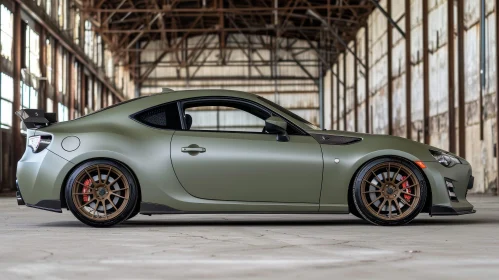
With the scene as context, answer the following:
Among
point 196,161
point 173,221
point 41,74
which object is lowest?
point 173,221

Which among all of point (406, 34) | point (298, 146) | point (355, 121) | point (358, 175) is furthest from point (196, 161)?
point (355, 121)

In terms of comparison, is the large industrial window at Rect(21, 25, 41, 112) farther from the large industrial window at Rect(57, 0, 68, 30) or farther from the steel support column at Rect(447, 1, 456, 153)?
the steel support column at Rect(447, 1, 456, 153)

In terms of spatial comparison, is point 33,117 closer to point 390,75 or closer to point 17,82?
point 17,82

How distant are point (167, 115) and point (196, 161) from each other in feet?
1.94

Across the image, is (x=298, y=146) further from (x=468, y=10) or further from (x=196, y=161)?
(x=468, y=10)

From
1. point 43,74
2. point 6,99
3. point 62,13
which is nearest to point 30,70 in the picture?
point 43,74

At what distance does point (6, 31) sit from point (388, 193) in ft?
A: 70.7

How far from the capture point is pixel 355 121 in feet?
143

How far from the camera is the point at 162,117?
879 cm

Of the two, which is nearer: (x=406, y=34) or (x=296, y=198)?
(x=296, y=198)

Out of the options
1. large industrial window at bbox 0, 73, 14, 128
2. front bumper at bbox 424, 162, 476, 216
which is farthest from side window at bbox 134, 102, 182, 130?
large industrial window at bbox 0, 73, 14, 128

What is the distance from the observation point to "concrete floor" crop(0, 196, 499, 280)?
491 centimetres

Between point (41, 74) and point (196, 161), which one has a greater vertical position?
point (41, 74)

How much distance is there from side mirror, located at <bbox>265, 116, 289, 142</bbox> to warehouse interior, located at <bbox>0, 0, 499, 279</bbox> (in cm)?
86
